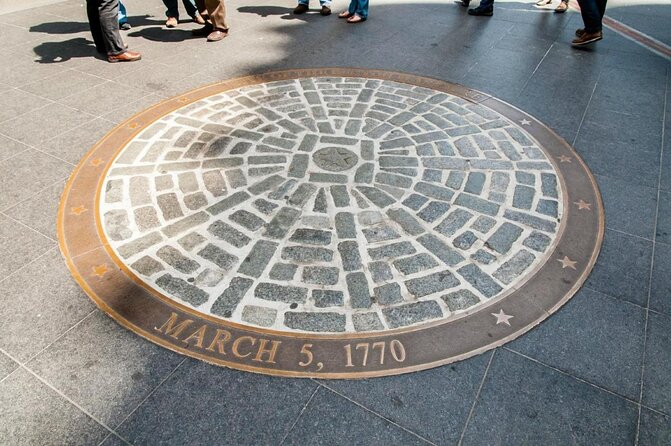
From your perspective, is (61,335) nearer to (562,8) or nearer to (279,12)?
(279,12)

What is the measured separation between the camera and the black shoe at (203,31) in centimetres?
833

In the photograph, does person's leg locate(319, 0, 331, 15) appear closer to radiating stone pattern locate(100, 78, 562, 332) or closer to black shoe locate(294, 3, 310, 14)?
black shoe locate(294, 3, 310, 14)

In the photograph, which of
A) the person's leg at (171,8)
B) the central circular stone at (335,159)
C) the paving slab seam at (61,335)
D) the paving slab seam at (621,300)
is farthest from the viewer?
the person's leg at (171,8)

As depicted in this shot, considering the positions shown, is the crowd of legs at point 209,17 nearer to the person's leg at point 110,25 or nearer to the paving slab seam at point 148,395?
the person's leg at point 110,25

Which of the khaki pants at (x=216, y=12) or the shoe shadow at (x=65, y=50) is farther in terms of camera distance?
the khaki pants at (x=216, y=12)

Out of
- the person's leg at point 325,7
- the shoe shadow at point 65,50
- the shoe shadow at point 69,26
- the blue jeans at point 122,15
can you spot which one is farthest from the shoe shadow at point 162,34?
the person's leg at point 325,7

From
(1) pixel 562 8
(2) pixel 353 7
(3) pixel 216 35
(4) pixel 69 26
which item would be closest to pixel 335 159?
(3) pixel 216 35

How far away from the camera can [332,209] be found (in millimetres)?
4133

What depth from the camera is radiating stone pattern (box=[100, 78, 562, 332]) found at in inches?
130

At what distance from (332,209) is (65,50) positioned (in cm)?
641

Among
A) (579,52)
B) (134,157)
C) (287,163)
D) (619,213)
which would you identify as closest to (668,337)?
(619,213)

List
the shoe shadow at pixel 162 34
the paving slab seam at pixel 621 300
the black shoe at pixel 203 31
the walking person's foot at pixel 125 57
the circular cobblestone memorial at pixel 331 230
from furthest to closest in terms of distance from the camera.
A: the black shoe at pixel 203 31
the shoe shadow at pixel 162 34
the walking person's foot at pixel 125 57
the paving slab seam at pixel 621 300
the circular cobblestone memorial at pixel 331 230

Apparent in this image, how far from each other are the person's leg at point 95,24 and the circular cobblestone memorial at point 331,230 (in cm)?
262

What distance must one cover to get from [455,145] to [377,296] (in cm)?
242
